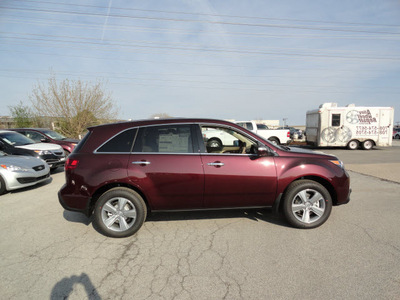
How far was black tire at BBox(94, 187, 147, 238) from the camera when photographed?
3135 millimetres

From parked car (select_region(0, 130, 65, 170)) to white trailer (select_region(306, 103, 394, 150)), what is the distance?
14657mm

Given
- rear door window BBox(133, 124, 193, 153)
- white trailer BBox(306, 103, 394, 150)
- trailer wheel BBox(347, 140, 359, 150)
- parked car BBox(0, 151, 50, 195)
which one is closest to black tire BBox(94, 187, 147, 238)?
rear door window BBox(133, 124, 193, 153)

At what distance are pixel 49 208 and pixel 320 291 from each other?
4952 millimetres

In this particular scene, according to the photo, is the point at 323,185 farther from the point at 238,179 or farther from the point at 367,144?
the point at 367,144

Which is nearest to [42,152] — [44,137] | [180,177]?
[44,137]

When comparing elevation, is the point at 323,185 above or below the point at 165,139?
below

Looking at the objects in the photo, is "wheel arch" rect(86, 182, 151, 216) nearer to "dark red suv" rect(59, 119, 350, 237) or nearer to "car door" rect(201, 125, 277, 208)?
"dark red suv" rect(59, 119, 350, 237)

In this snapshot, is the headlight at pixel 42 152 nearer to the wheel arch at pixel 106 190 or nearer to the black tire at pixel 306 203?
the wheel arch at pixel 106 190

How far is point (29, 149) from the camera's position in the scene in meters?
7.36

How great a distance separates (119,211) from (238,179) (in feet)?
6.08

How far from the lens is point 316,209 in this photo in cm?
335

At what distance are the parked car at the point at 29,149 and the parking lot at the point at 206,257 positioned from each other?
391cm

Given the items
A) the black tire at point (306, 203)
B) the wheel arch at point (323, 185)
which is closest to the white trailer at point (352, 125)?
the wheel arch at point (323, 185)

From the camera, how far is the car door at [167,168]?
3.12m
